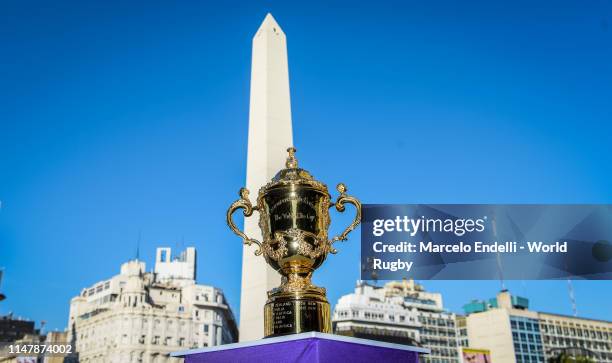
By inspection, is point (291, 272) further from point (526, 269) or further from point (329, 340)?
point (526, 269)

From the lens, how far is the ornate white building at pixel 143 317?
211 feet

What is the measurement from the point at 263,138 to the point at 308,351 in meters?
11.8

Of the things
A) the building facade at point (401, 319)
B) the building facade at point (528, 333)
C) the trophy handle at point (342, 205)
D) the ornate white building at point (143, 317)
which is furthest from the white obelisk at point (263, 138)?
the building facade at point (528, 333)

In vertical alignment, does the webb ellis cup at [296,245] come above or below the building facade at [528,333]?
below

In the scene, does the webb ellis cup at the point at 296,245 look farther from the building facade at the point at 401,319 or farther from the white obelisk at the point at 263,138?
the building facade at the point at 401,319

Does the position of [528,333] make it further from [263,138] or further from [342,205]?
[342,205]

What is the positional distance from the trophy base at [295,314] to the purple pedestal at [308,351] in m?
0.33

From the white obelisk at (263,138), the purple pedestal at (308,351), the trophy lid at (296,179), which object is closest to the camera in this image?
the purple pedestal at (308,351)

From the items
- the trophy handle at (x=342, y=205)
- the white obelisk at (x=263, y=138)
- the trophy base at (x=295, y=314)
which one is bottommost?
the trophy base at (x=295, y=314)

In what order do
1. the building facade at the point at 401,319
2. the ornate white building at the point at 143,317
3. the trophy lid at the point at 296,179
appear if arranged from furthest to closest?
the building facade at the point at 401,319 < the ornate white building at the point at 143,317 < the trophy lid at the point at 296,179

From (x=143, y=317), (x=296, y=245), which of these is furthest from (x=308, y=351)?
(x=143, y=317)

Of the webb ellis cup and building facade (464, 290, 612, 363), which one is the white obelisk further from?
building facade (464, 290, 612, 363)

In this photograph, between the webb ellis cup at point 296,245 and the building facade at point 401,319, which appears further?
the building facade at point 401,319

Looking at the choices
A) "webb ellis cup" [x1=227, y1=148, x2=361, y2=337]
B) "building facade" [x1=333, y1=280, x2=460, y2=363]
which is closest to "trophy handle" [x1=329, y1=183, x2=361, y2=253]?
"webb ellis cup" [x1=227, y1=148, x2=361, y2=337]
